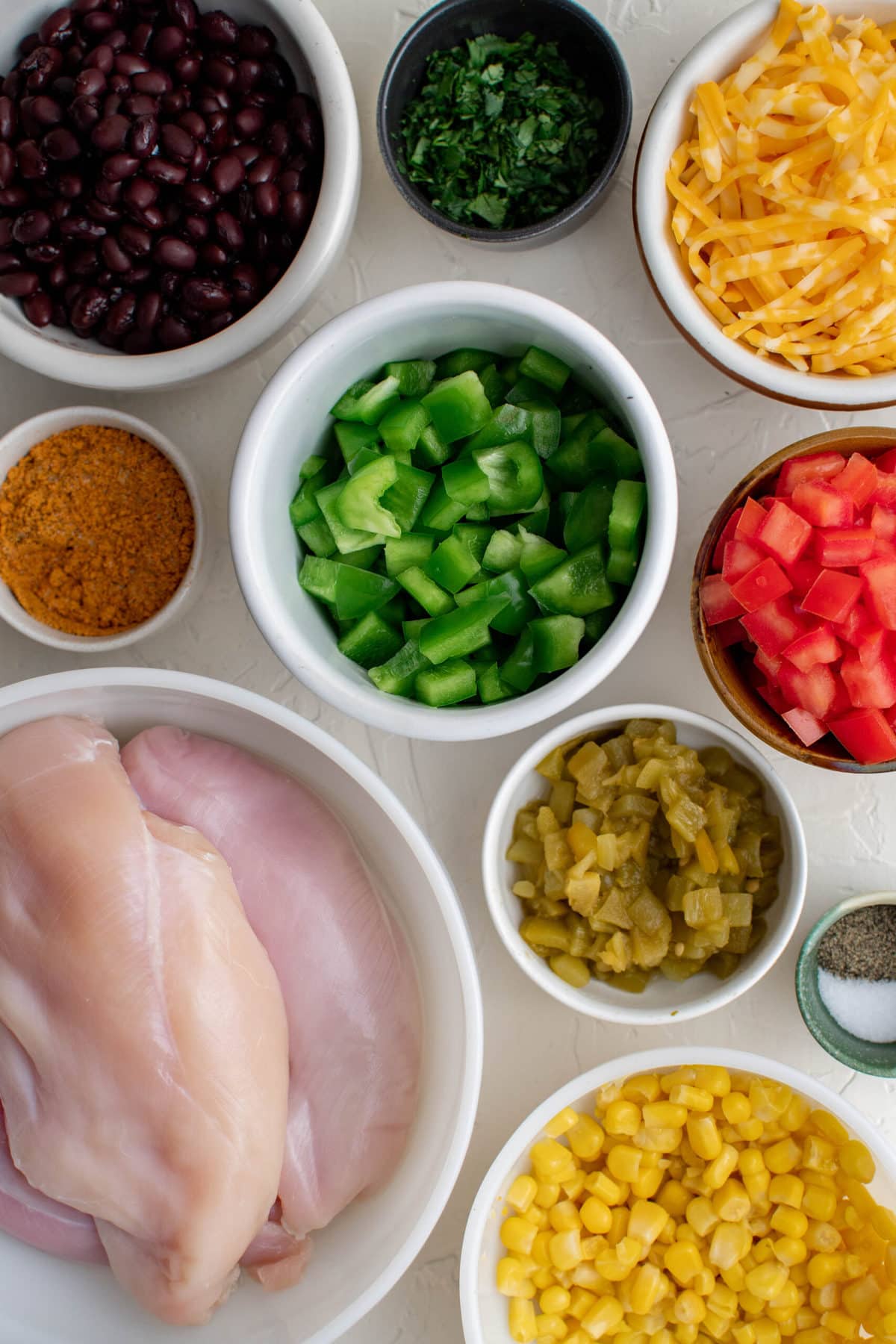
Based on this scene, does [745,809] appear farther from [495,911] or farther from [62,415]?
[62,415]

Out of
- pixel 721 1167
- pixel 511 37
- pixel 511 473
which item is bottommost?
pixel 721 1167

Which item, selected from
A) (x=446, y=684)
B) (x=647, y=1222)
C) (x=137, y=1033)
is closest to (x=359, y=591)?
(x=446, y=684)

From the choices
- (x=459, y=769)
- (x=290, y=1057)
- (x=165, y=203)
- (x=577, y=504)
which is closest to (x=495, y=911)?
(x=459, y=769)

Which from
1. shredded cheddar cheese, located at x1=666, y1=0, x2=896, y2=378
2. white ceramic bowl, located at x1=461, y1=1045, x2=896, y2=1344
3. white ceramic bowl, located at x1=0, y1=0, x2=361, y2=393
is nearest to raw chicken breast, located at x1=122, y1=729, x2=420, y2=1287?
white ceramic bowl, located at x1=461, y1=1045, x2=896, y2=1344

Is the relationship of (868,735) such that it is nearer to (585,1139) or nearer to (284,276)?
(585,1139)

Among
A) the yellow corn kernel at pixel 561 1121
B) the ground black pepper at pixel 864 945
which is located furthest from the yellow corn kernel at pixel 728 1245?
the ground black pepper at pixel 864 945

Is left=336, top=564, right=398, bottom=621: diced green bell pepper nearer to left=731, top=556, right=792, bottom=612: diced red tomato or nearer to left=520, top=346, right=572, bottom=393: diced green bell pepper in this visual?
left=520, top=346, right=572, bottom=393: diced green bell pepper
